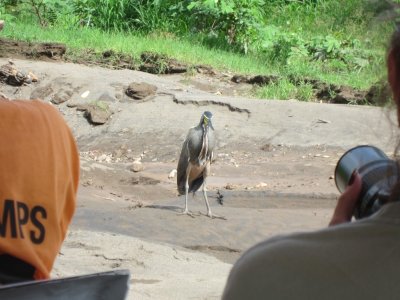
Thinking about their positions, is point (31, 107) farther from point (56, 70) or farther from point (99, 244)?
point (56, 70)

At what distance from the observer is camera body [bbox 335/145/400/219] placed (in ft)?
4.19

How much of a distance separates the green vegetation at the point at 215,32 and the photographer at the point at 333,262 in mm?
12916

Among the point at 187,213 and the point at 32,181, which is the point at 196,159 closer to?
the point at 187,213

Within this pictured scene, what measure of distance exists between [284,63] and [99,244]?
32.1 ft

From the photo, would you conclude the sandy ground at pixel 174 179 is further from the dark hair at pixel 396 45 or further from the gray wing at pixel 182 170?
the dark hair at pixel 396 45

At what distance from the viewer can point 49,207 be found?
192 cm

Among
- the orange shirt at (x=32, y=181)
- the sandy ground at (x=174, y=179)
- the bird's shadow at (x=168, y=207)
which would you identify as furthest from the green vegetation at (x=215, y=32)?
the orange shirt at (x=32, y=181)

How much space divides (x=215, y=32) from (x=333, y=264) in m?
16.3

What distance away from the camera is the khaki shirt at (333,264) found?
1104 mm

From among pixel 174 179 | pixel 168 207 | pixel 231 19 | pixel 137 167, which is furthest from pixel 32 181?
pixel 231 19

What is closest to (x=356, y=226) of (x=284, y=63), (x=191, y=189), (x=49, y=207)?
(x=49, y=207)

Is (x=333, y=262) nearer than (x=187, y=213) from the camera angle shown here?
Yes

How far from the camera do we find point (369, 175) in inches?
55.4

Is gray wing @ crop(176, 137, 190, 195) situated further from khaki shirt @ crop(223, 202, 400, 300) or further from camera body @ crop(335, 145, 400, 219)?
khaki shirt @ crop(223, 202, 400, 300)
